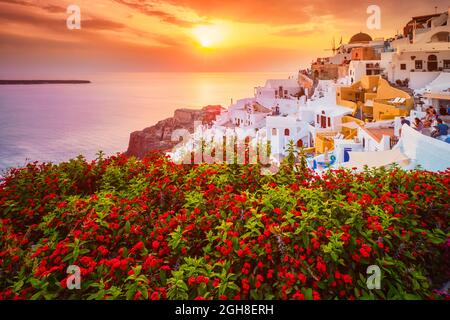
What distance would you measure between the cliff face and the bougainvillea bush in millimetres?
48863

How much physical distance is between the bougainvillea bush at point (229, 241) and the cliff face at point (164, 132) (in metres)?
48.9

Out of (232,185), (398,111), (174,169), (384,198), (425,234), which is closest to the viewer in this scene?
(425,234)

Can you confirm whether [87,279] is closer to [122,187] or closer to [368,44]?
[122,187]

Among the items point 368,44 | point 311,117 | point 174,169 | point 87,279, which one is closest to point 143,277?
point 87,279

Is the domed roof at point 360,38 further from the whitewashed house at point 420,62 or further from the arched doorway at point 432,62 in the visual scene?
the arched doorway at point 432,62

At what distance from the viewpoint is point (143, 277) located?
3229mm

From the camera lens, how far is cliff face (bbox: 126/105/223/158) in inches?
2266

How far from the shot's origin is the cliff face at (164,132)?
57.6m

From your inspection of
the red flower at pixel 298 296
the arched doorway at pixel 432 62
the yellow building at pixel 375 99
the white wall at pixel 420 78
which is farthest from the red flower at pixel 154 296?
the arched doorway at pixel 432 62

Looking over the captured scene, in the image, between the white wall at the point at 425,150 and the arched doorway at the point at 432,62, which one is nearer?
the white wall at the point at 425,150

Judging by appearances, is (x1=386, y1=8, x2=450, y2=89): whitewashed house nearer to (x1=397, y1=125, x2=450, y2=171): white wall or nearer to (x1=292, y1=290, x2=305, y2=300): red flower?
(x1=397, y1=125, x2=450, y2=171): white wall

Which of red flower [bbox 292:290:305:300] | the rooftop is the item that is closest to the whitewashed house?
the rooftop

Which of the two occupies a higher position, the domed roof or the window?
the domed roof
